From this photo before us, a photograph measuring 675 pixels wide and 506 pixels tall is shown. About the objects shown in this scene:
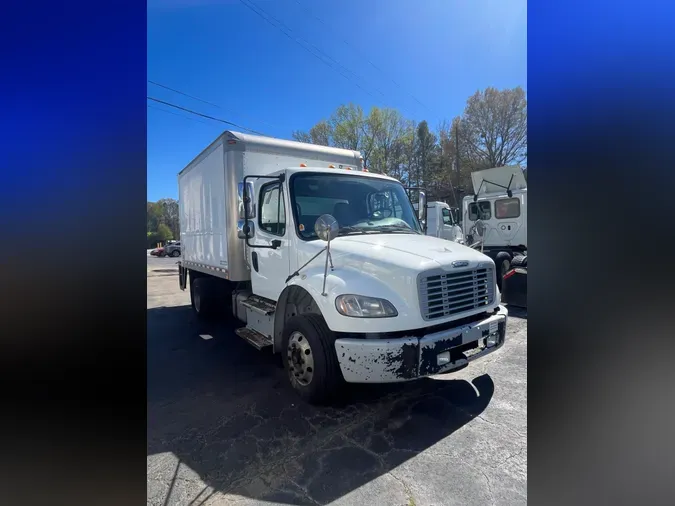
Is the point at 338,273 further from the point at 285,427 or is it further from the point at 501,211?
the point at 501,211

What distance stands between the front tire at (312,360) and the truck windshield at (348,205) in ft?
3.57

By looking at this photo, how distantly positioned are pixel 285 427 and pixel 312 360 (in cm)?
63

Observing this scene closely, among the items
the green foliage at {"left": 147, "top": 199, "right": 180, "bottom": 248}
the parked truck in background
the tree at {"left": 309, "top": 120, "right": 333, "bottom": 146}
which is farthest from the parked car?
the parked truck in background

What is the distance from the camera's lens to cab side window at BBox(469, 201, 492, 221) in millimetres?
11742

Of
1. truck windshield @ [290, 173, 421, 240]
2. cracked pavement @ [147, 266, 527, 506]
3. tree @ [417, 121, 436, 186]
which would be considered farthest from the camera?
tree @ [417, 121, 436, 186]

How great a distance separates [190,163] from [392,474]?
677cm

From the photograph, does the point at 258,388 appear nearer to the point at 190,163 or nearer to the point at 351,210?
the point at 351,210

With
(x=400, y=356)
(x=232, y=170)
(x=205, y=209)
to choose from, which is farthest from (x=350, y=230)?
(x=205, y=209)

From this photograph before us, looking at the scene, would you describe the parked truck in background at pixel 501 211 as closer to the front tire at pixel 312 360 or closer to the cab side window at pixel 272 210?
the cab side window at pixel 272 210

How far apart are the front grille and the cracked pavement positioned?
987 millimetres

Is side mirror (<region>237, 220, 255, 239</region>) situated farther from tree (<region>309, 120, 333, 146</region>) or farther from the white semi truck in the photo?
tree (<region>309, 120, 333, 146</region>)
